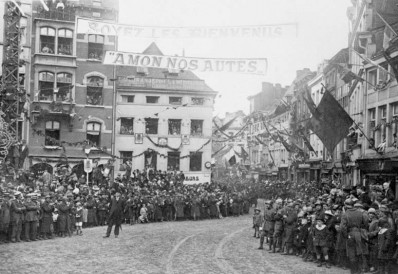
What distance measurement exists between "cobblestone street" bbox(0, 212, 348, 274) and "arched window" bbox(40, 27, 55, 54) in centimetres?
1915

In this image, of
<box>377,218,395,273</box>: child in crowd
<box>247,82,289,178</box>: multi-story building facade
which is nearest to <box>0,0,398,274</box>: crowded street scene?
<box>377,218,395,273</box>: child in crowd

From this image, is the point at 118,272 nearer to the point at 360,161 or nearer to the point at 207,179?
the point at 360,161

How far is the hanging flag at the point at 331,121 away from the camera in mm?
21625

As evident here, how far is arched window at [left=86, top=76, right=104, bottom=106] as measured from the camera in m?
38.3

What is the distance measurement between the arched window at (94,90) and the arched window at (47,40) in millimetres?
3331

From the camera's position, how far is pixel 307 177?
157 ft

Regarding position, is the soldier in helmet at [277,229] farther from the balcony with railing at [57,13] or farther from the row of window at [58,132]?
the balcony with railing at [57,13]

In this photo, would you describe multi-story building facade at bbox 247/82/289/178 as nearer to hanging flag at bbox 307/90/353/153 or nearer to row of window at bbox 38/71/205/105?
row of window at bbox 38/71/205/105

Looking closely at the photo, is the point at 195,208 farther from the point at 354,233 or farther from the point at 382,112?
the point at 354,233

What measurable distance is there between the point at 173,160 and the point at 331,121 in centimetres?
2233

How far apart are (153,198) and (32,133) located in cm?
1255

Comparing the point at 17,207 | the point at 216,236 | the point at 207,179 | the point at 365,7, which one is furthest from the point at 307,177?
the point at 17,207

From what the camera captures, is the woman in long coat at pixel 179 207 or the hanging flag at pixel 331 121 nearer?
the hanging flag at pixel 331 121

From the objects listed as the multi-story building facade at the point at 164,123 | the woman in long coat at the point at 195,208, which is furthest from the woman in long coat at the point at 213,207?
the multi-story building facade at the point at 164,123
